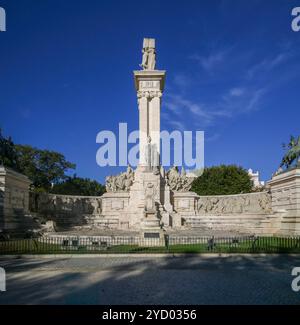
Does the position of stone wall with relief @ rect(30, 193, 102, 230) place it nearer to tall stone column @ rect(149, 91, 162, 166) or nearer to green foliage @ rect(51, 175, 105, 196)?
tall stone column @ rect(149, 91, 162, 166)

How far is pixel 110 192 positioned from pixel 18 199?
1037 cm

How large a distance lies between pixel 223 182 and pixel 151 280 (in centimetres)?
5019

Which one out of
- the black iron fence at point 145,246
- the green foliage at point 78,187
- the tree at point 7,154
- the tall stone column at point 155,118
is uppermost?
the tall stone column at point 155,118

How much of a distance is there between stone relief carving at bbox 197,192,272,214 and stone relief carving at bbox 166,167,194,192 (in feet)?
7.81

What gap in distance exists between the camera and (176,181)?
35719mm

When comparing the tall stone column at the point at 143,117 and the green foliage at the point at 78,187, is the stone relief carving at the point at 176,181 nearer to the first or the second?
the tall stone column at the point at 143,117

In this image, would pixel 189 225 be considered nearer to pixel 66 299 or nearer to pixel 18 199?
pixel 18 199

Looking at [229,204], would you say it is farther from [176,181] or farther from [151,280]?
[151,280]

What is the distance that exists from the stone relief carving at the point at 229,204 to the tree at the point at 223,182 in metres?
20.0

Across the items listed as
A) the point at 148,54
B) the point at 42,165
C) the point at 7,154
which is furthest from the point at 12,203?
the point at 42,165

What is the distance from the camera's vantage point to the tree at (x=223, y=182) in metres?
58.5

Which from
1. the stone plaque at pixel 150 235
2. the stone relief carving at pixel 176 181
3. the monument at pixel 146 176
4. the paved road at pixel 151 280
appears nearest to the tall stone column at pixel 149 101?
the monument at pixel 146 176
